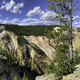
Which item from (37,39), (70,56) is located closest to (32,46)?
(37,39)

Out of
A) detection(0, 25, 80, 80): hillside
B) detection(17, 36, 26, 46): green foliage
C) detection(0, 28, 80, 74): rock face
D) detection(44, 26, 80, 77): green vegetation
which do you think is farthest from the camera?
detection(17, 36, 26, 46): green foliage

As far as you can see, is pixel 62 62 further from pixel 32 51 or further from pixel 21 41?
pixel 21 41

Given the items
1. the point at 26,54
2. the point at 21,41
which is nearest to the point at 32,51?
the point at 26,54

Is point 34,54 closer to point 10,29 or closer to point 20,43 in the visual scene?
point 20,43

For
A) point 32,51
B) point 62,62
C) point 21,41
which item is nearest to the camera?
point 62,62

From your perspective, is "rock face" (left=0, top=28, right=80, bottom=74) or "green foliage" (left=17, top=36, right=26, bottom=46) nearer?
"rock face" (left=0, top=28, right=80, bottom=74)

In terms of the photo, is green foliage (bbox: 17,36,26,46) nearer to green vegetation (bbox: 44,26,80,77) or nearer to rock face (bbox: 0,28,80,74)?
rock face (bbox: 0,28,80,74)

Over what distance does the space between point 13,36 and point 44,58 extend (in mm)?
14822

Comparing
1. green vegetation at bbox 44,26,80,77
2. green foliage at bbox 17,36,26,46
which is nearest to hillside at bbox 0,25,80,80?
green foliage at bbox 17,36,26,46

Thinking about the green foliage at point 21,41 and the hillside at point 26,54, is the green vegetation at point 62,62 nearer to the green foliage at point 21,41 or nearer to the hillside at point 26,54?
the hillside at point 26,54

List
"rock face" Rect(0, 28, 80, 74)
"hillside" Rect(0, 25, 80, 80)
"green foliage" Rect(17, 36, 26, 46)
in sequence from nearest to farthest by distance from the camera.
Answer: "hillside" Rect(0, 25, 80, 80) → "rock face" Rect(0, 28, 80, 74) → "green foliage" Rect(17, 36, 26, 46)

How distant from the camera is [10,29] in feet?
106

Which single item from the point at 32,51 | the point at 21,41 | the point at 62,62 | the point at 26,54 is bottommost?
the point at 26,54

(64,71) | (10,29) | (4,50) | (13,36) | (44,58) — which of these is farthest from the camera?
(10,29)
